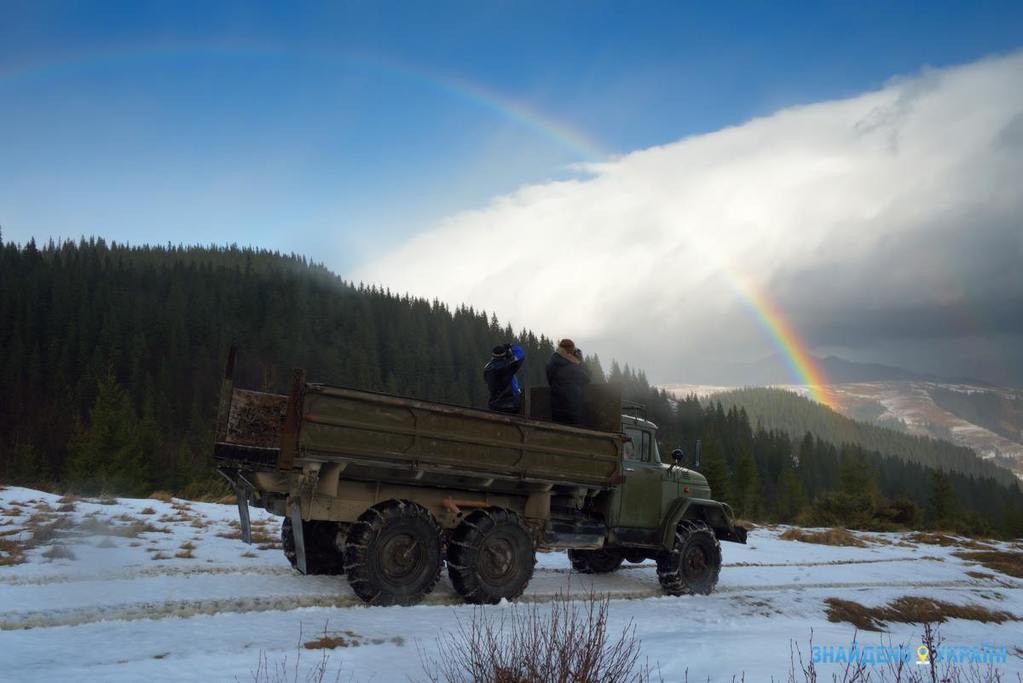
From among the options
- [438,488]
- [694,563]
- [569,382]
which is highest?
[569,382]

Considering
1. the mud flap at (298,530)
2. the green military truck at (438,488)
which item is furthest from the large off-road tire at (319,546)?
the mud flap at (298,530)

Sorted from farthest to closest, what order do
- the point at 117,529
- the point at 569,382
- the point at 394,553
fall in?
the point at 117,529
the point at 569,382
the point at 394,553

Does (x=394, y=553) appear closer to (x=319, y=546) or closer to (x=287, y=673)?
(x=319, y=546)

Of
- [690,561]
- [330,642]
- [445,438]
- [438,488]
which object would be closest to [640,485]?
[690,561]

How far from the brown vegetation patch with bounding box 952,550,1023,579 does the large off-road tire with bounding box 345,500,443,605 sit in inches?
686

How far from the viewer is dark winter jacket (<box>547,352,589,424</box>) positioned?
10.7 metres

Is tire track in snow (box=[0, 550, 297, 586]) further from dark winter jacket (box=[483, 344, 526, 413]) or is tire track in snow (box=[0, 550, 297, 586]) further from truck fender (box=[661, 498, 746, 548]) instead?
truck fender (box=[661, 498, 746, 548])

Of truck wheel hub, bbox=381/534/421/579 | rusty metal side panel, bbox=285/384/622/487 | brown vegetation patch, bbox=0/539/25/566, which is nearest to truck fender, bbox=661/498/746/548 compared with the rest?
rusty metal side panel, bbox=285/384/622/487

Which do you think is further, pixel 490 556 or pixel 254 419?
pixel 254 419

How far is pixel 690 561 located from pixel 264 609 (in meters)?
6.53

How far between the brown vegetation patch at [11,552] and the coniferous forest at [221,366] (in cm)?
4516

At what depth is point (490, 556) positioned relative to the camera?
8859mm

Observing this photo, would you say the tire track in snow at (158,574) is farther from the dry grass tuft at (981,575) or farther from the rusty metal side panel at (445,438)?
the dry grass tuft at (981,575)

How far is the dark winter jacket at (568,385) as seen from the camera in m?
10.7
